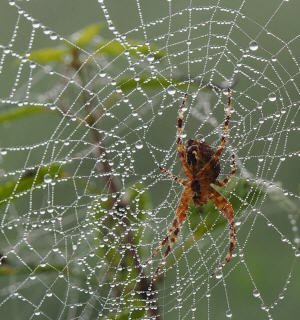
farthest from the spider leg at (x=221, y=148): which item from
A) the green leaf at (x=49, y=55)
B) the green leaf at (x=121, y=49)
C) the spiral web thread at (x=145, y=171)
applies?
the green leaf at (x=49, y=55)

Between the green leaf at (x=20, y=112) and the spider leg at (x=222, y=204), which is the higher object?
the green leaf at (x=20, y=112)

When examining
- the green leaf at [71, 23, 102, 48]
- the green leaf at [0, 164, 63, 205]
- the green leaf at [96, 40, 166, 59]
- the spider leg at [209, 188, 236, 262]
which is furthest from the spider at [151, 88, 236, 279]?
the green leaf at [71, 23, 102, 48]

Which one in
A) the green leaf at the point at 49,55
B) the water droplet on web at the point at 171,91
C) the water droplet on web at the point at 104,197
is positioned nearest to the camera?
the water droplet on web at the point at 104,197

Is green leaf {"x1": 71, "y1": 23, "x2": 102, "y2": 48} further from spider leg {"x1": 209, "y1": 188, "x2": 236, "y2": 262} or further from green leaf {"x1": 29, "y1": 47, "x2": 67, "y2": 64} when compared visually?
spider leg {"x1": 209, "y1": 188, "x2": 236, "y2": 262}

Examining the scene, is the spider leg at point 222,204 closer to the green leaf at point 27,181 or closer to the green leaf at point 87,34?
the green leaf at point 27,181

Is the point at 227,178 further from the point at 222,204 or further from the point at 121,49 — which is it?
the point at 121,49

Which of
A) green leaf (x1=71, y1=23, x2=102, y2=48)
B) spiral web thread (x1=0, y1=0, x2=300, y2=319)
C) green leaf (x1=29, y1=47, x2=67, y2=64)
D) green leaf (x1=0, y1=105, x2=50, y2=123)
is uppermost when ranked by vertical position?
green leaf (x1=71, y1=23, x2=102, y2=48)

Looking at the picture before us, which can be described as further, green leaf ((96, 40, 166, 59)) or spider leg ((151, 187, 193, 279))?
spider leg ((151, 187, 193, 279))
